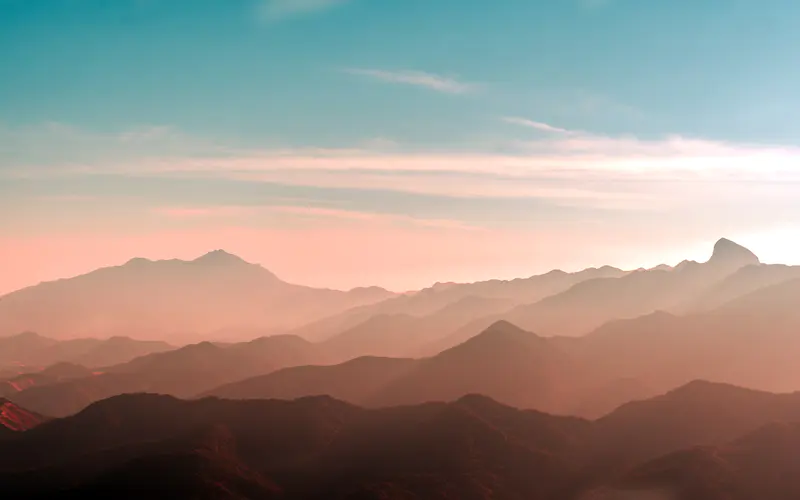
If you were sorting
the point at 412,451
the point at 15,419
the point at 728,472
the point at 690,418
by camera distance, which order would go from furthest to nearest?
the point at 15,419
the point at 690,418
the point at 412,451
the point at 728,472

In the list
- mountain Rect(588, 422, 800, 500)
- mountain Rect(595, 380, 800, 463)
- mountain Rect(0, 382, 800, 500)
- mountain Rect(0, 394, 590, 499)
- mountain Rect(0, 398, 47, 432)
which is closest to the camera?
mountain Rect(588, 422, 800, 500)

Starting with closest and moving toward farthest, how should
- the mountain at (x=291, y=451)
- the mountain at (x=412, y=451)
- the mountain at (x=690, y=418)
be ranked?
the mountain at (x=412, y=451), the mountain at (x=291, y=451), the mountain at (x=690, y=418)

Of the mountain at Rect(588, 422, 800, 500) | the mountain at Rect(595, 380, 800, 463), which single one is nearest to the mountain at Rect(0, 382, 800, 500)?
the mountain at Rect(588, 422, 800, 500)

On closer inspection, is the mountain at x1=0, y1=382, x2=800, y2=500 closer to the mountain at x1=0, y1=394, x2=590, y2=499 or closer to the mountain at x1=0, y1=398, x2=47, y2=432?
the mountain at x1=0, y1=394, x2=590, y2=499

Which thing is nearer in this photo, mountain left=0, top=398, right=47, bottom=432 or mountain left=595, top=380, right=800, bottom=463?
mountain left=595, top=380, right=800, bottom=463

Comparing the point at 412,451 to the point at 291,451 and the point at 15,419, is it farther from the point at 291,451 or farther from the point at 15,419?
the point at 15,419

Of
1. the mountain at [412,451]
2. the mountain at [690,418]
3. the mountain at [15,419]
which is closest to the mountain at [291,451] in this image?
the mountain at [412,451]

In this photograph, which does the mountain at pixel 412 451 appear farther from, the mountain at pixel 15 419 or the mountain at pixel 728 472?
the mountain at pixel 15 419

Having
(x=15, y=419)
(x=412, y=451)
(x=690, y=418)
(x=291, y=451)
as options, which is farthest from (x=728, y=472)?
(x=15, y=419)
